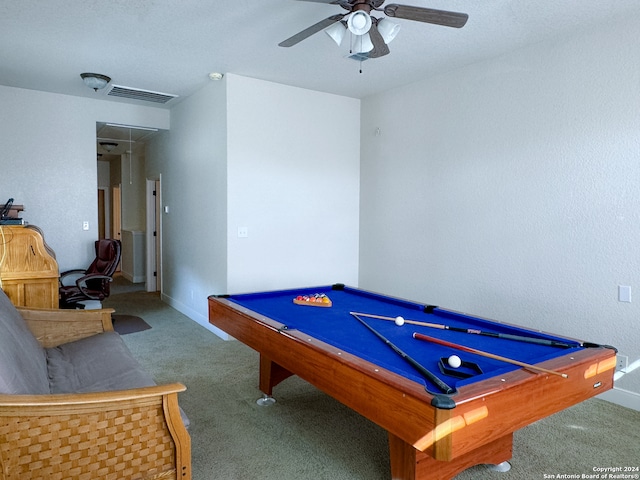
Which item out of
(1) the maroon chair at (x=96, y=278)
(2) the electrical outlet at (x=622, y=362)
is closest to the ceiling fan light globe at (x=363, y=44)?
(2) the electrical outlet at (x=622, y=362)

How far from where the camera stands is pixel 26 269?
319 centimetres

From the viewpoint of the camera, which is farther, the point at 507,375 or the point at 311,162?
the point at 311,162

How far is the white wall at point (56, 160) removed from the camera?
15.7ft

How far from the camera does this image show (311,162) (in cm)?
488

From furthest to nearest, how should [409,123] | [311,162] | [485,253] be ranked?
[311,162] < [409,123] < [485,253]

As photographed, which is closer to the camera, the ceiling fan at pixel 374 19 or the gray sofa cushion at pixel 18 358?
the gray sofa cushion at pixel 18 358

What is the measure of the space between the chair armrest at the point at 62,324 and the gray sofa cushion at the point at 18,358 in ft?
0.58

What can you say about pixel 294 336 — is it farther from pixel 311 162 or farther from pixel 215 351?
pixel 311 162

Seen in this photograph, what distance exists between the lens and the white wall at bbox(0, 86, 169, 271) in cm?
480

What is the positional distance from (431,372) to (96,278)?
13.7 ft

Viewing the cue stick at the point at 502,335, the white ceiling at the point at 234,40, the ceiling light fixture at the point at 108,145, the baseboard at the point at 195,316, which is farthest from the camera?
the ceiling light fixture at the point at 108,145

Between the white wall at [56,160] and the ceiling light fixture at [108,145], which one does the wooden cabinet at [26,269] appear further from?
the ceiling light fixture at [108,145]

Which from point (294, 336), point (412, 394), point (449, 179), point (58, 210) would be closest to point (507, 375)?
point (412, 394)

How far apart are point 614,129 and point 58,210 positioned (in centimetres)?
558
